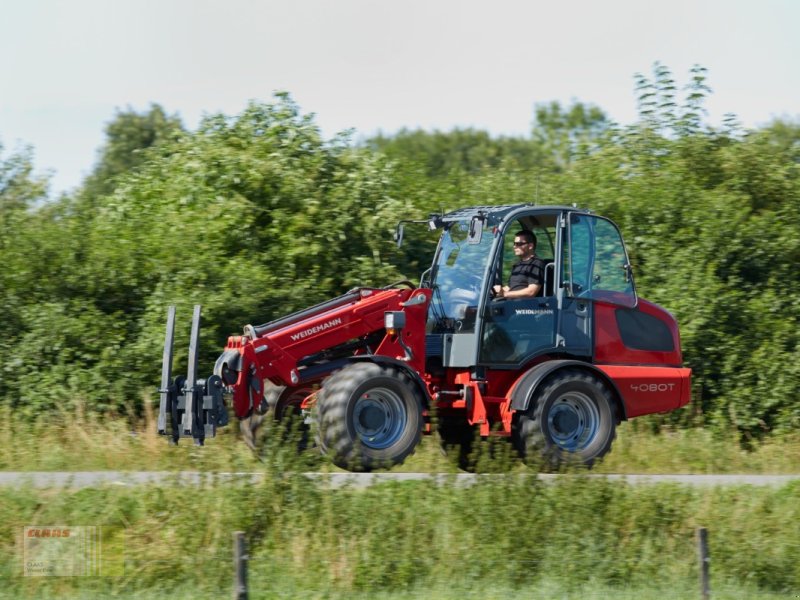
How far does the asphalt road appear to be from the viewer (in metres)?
10.3

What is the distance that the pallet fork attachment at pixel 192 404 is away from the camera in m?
11.1

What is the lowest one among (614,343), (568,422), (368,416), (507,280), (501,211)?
(568,422)

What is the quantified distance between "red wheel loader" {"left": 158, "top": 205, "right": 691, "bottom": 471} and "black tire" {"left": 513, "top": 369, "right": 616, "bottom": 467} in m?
0.02

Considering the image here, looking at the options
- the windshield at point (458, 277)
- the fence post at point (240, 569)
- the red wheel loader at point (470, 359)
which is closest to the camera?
the fence post at point (240, 569)

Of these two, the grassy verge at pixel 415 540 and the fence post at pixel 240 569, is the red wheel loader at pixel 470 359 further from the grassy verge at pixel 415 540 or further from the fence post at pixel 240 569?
the fence post at pixel 240 569

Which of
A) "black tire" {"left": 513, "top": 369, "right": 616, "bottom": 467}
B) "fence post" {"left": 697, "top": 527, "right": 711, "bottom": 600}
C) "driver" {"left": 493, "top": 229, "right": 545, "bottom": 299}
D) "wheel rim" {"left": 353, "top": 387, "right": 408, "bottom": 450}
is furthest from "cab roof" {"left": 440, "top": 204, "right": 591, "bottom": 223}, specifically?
"fence post" {"left": 697, "top": 527, "right": 711, "bottom": 600}

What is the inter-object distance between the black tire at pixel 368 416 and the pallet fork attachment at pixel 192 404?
39.2 inches

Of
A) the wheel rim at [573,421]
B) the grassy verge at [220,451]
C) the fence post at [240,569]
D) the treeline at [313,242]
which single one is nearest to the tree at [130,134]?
the treeline at [313,242]

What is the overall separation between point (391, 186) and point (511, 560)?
999 cm

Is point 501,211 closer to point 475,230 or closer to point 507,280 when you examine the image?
point 475,230

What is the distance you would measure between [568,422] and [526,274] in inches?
65.2

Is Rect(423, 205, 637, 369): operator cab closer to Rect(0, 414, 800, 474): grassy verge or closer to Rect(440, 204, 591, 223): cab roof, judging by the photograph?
Rect(440, 204, 591, 223): cab roof

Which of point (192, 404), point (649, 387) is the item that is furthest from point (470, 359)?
point (192, 404)

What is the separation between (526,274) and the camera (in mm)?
12734
